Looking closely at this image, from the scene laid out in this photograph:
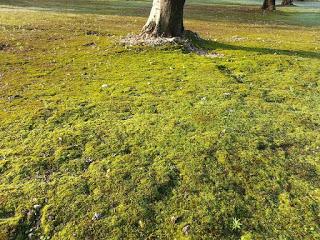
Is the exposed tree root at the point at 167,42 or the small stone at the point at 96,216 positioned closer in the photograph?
the small stone at the point at 96,216

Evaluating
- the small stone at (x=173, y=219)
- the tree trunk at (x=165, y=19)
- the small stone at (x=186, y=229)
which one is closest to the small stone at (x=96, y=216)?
the small stone at (x=173, y=219)

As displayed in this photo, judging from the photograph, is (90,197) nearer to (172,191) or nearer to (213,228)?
(172,191)

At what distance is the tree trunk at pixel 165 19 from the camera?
14.4 m

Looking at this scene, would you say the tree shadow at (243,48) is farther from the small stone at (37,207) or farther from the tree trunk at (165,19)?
the small stone at (37,207)

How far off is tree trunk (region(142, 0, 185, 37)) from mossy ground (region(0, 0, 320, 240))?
276cm

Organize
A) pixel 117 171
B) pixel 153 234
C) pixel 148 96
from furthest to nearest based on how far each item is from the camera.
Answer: pixel 148 96 → pixel 117 171 → pixel 153 234

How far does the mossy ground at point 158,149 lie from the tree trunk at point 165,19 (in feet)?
9.06

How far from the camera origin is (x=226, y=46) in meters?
15.9

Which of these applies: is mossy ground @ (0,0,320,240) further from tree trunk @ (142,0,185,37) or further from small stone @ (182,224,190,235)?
tree trunk @ (142,0,185,37)

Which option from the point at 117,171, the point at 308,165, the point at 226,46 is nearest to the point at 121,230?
the point at 117,171

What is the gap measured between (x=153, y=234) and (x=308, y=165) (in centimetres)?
345

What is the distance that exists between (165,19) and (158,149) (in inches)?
354

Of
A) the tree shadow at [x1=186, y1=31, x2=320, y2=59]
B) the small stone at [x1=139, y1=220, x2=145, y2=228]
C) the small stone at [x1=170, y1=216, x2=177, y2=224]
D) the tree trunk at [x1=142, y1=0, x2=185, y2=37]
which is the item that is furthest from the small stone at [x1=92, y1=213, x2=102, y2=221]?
the tree shadow at [x1=186, y1=31, x2=320, y2=59]

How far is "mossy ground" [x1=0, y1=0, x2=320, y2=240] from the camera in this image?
548cm
